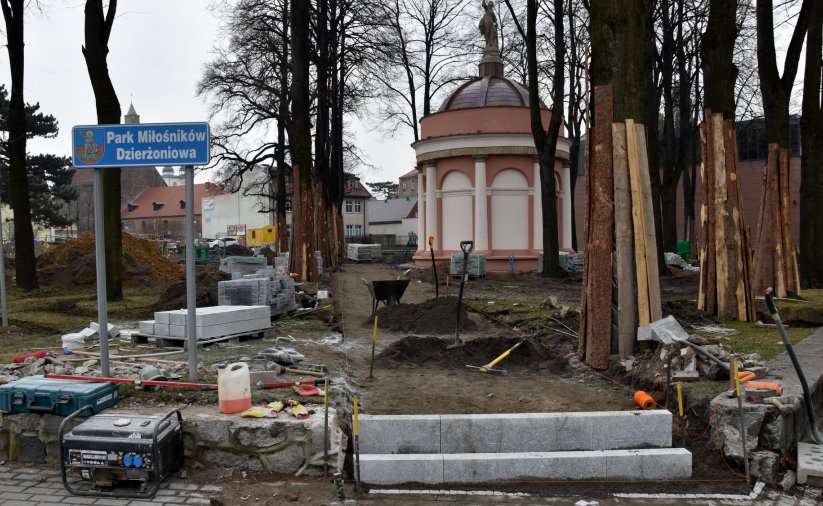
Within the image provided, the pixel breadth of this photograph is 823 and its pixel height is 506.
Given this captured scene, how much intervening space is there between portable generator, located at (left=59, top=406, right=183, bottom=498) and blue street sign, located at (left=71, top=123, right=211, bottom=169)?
256 cm

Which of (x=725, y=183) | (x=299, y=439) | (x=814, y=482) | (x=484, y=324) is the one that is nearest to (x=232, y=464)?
(x=299, y=439)

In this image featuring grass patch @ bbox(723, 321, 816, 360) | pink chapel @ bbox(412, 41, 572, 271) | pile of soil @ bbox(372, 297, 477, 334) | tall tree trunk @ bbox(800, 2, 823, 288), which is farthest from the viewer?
pink chapel @ bbox(412, 41, 572, 271)

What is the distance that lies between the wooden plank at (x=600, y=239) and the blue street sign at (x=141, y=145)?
4.85m

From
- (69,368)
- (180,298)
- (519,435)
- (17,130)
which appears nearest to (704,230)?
(519,435)

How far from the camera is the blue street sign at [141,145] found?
21.2 ft

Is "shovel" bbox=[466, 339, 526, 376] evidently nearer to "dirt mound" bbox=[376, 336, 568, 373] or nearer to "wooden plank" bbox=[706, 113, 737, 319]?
"dirt mound" bbox=[376, 336, 568, 373]

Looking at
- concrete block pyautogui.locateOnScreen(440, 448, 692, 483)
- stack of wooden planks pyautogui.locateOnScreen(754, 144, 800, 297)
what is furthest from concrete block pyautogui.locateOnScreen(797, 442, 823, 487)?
stack of wooden planks pyautogui.locateOnScreen(754, 144, 800, 297)

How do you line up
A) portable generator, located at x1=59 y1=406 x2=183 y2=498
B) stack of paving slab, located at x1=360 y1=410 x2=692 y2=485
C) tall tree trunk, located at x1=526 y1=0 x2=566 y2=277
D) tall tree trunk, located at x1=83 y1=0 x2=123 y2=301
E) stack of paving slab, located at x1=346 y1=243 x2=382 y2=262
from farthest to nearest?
stack of paving slab, located at x1=346 y1=243 x2=382 y2=262 < tall tree trunk, located at x1=526 y1=0 x2=566 y2=277 < tall tree trunk, located at x1=83 y1=0 x2=123 y2=301 < stack of paving slab, located at x1=360 y1=410 x2=692 y2=485 < portable generator, located at x1=59 y1=406 x2=183 y2=498

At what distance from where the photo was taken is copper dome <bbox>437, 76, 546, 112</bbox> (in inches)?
1180

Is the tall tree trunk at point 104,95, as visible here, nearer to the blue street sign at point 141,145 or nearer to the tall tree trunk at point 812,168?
the blue street sign at point 141,145

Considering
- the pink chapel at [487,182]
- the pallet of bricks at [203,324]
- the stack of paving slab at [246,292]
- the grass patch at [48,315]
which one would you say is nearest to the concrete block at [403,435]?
the pallet of bricks at [203,324]

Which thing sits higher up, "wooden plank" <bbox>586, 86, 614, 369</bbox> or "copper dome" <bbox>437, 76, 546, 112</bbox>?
"copper dome" <bbox>437, 76, 546, 112</bbox>

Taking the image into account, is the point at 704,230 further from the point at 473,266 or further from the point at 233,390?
the point at 473,266

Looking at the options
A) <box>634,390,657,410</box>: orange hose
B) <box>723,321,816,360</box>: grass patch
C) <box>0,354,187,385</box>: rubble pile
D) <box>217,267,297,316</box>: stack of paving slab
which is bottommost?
<box>634,390,657,410</box>: orange hose
